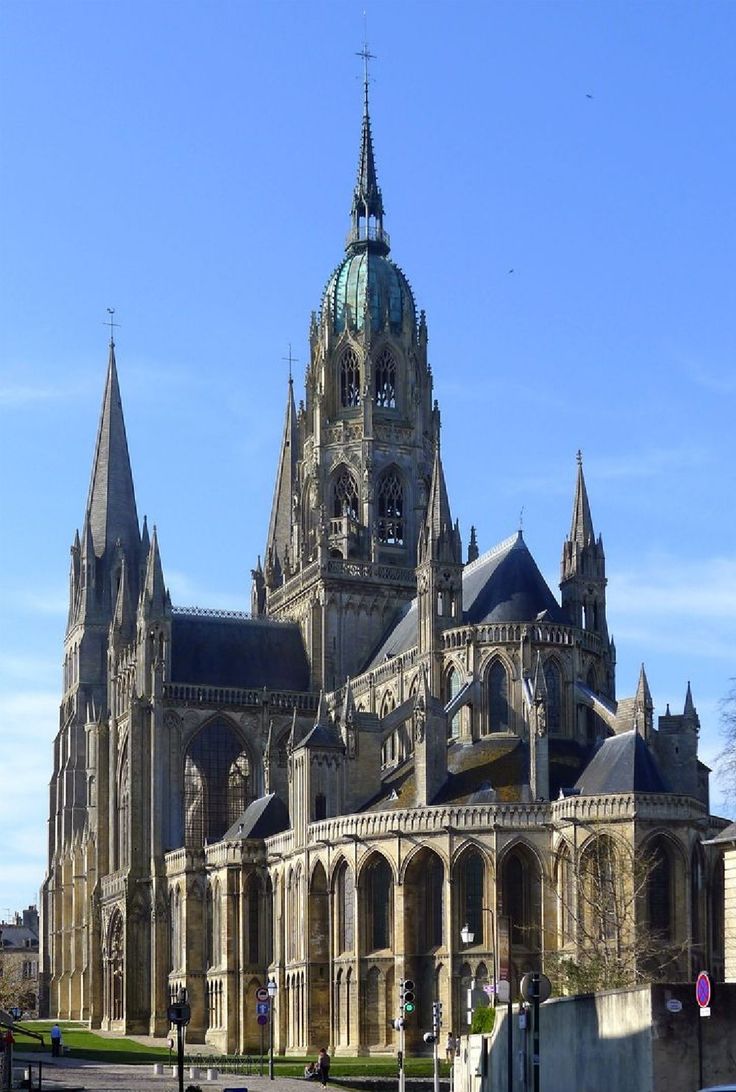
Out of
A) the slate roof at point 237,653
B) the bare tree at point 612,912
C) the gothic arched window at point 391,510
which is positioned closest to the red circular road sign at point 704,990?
the bare tree at point 612,912

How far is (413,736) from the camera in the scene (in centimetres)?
8962

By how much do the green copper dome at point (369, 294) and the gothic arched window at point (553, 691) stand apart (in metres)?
28.9

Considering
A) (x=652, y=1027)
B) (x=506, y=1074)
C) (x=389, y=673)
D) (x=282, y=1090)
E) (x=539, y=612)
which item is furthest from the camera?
(x=389, y=673)

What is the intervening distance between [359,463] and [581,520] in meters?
17.1

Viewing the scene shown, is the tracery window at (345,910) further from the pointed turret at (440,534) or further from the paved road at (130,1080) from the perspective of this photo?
the pointed turret at (440,534)

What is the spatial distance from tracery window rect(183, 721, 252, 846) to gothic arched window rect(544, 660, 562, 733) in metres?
24.2

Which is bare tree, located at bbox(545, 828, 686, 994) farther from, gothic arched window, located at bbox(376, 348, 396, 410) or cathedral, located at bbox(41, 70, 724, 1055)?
gothic arched window, located at bbox(376, 348, 396, 410)

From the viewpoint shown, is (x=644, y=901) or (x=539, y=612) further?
(x=539, y=612)

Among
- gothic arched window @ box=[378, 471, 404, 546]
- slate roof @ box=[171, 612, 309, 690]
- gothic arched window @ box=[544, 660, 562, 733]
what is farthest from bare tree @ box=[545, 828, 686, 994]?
gothic arched window @ box=[378, 471, 404, 546]

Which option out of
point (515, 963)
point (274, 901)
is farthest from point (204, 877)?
point (515, 963)

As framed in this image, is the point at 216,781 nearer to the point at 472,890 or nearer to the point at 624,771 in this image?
the point at 472,890

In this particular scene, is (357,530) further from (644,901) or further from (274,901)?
(644,901)

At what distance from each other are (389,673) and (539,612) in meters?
11.2

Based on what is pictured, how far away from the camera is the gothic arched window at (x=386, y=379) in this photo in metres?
114
